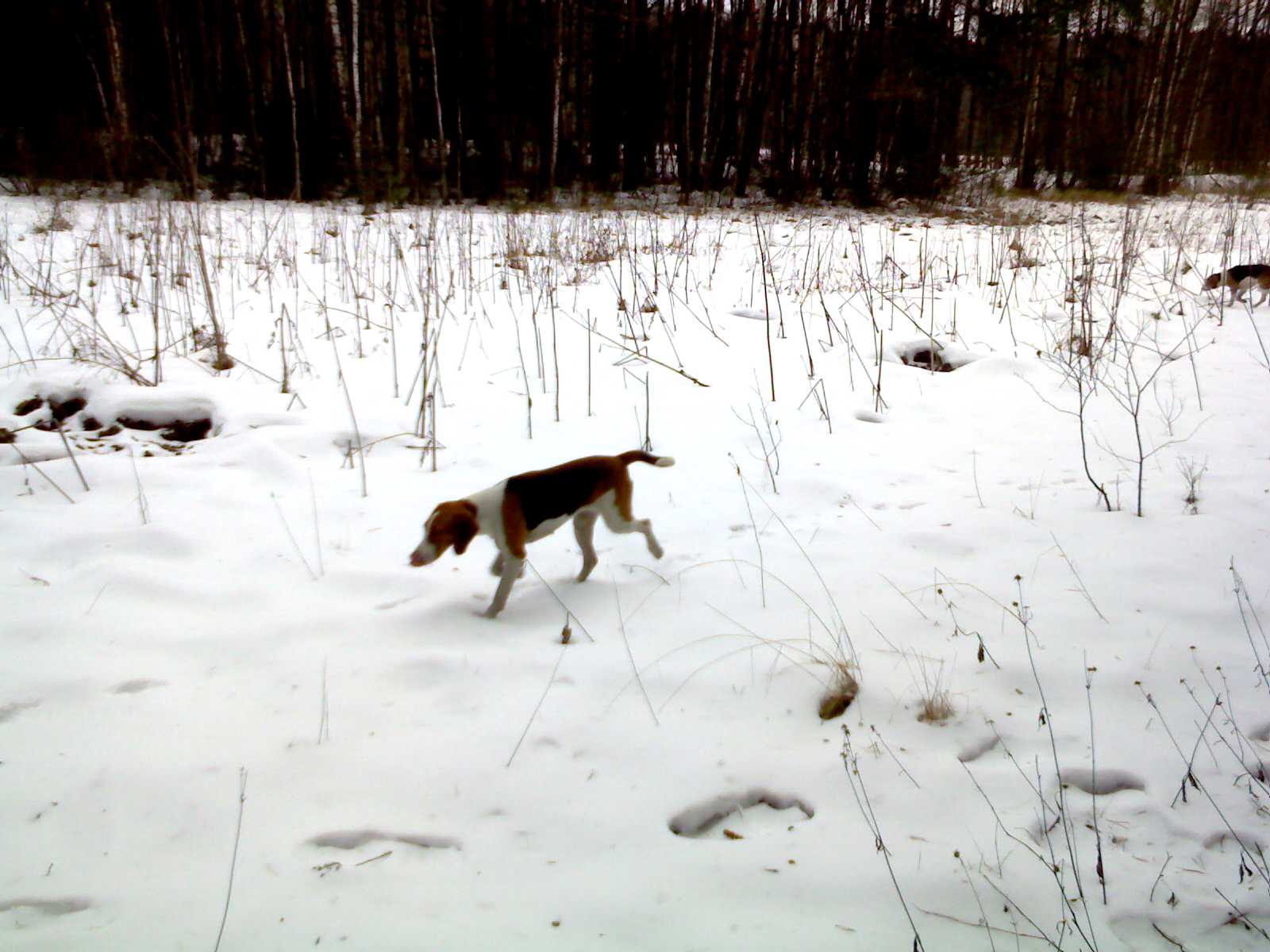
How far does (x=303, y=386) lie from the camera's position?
4160 millimetres

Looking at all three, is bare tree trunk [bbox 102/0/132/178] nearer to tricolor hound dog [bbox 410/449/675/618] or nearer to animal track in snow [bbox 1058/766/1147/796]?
tricolor hound dog [bbox 410/449/675/618]

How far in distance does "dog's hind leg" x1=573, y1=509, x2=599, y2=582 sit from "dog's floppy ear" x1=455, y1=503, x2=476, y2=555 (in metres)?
0.39

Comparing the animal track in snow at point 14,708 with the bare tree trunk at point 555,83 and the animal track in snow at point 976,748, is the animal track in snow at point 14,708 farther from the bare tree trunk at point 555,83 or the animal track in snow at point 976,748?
the bare tree trunk at point 555,83

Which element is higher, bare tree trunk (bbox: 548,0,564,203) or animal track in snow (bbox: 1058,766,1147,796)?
bare tree trunk (bbox: 548,0,564,203)

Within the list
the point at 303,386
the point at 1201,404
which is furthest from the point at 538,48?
the point at 1201,404

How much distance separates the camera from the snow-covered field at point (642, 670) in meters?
1.31

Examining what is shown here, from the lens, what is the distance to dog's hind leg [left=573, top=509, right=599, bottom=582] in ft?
7.55

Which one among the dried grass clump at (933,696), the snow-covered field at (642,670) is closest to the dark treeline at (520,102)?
the snow-covered field at (642,670)

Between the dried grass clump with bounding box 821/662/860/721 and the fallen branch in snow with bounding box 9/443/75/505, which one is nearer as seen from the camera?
the dried grass clump with bounding box 821/662/860/721

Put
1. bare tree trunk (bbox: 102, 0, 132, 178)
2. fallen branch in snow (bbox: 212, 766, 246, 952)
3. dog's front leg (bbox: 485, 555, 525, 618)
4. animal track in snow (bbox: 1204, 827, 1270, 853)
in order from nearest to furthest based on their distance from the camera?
1. fallen branch in snow (bbox: 212, 766, 246, 952)
2. animal track in snow (bbox: 1204, 827, 1270, 853)
3. dog's front leg (bbox: 485, 555, 525, 618)
4. bare tree trunk (bbox: 102, 0, 132, 178)

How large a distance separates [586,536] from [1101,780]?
1.42 metres

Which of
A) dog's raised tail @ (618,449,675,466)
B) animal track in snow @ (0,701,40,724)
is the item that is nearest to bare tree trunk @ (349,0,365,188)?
dog's raised tail @ (618,449,675,466)

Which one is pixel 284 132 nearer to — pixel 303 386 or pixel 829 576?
pixel 303 386

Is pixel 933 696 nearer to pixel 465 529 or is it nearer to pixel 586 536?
pixel 586 536
